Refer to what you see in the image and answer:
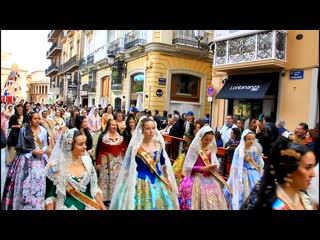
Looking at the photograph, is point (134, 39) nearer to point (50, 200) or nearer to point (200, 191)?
point (200, 191)

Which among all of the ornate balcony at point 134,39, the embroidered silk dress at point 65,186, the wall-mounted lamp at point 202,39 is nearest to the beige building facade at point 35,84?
the embroidered silk dress at point 65,186

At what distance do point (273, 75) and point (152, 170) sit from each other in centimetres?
188

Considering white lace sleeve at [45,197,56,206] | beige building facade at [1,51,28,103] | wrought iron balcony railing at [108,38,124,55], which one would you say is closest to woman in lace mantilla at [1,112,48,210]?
white lace sleeve at [45,197,56,206]

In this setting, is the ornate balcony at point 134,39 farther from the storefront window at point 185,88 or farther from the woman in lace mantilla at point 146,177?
the woman in lace mantilla at point 146,177

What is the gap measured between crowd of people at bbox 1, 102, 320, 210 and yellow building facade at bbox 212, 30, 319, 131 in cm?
24

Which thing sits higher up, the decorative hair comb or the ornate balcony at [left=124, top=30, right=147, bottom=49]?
the ornate balcony at [left=124, top=30, right=147, bottom=49]

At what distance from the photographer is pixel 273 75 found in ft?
13.2

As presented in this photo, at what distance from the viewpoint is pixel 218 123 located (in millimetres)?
8328

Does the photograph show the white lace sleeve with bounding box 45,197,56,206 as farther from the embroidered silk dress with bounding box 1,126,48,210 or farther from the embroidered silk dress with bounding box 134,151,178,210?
the embroidered silk dress with bounding box 1,126,48,210

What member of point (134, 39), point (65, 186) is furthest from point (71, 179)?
point (134, 39)

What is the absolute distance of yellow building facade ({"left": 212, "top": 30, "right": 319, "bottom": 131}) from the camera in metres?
2.27

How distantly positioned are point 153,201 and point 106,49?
12.5m
